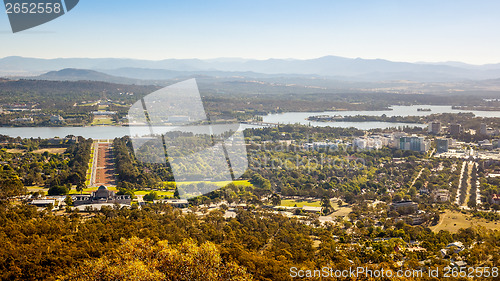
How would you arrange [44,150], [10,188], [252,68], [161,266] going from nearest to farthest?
[161,266], [10,188], [44,150], [252,68]

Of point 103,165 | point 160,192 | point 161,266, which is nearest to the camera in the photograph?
point 161,266

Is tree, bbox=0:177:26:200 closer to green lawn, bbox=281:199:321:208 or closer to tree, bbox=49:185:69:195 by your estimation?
Result: tree, bbox=49:185:69:195

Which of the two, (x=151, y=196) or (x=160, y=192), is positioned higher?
(x=151, y=196)

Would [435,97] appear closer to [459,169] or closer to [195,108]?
[459,169]

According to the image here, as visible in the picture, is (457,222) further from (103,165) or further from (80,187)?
(103,165)

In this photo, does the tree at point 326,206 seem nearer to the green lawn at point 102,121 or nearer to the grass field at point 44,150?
the grass field at point 44,150

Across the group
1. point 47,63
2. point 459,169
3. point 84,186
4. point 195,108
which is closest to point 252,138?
point 459,169

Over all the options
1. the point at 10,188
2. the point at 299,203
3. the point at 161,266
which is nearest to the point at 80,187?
the point at 10,188
